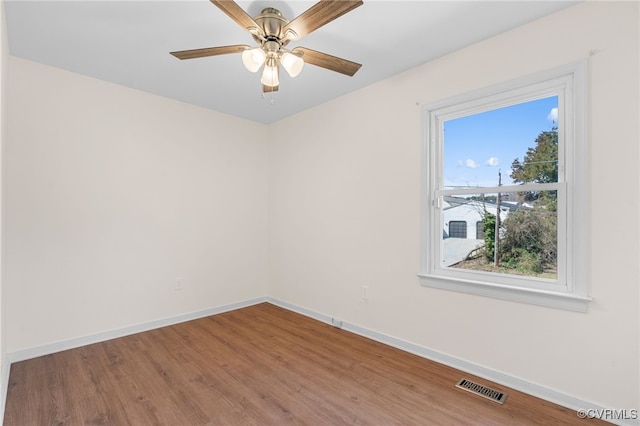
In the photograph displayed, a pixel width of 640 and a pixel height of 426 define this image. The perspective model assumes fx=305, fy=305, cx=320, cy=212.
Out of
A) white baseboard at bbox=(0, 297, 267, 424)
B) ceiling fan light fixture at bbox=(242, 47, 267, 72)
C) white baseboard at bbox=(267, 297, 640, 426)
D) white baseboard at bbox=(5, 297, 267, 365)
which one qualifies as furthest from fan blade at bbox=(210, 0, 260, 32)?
white baseboard at bbox=(5, 297, 267, 365)

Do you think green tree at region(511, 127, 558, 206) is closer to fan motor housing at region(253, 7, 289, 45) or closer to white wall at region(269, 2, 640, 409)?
white wall at region(269, 2, 640, 409)

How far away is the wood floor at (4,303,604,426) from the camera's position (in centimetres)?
193

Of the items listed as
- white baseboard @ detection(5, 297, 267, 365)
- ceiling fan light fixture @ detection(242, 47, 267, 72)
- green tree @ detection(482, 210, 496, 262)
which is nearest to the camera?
ceiling fan light fixture @ detection(242, 47, 267, 72)

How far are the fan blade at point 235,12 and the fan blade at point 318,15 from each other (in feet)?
0.69

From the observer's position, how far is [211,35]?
2.30 m

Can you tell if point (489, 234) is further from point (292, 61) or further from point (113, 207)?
point (113, 207)

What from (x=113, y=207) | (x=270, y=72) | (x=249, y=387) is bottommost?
(x=249, y=387)

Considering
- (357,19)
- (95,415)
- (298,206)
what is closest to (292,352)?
(95,415)

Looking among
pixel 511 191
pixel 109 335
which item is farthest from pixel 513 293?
pixel 109 335

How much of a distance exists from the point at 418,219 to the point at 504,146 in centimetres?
89

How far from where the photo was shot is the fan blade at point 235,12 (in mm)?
1521

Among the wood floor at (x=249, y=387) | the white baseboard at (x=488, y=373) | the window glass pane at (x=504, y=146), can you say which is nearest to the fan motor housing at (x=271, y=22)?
the window glass pane at (x=504, y=146)

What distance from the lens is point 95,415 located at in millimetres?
1954

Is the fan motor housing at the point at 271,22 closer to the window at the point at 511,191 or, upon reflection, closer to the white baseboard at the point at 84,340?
the window at the point at 511,191
